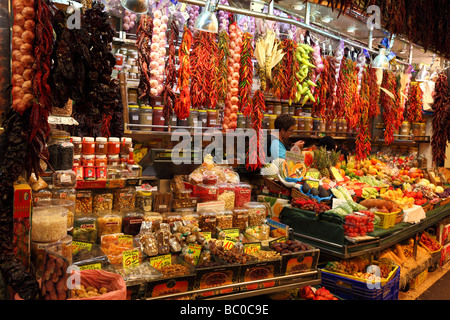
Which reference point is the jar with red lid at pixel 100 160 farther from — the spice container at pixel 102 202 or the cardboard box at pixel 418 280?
the cardboard box at pixel 418 280

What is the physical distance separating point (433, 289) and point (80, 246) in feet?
14.6

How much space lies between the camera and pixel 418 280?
4.79 m

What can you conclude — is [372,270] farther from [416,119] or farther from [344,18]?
[416,119]

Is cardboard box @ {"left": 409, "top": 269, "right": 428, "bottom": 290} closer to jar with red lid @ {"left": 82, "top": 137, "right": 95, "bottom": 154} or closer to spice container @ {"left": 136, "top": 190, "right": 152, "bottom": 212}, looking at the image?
spice container @ {"left": 136, "top": 190, "right": 152, "bottom": 212}

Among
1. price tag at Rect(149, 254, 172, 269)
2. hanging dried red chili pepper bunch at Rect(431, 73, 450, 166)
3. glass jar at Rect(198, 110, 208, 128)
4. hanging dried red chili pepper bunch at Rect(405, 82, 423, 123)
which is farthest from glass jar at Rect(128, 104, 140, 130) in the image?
hanging dried red chili pepper bunch at Rect(431, 73, 450, 166)

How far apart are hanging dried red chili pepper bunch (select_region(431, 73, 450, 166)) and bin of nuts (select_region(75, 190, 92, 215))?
7.18 m

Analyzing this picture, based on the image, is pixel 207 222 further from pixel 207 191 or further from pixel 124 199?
pixel 124 199

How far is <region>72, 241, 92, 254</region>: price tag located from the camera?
235cm

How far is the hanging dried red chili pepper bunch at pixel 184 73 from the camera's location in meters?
4.00

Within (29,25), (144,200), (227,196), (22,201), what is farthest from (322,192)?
(29,25)

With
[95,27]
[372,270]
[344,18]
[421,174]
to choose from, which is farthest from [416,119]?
[95,27]

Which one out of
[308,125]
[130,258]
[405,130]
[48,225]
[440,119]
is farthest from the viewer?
[405,130]
